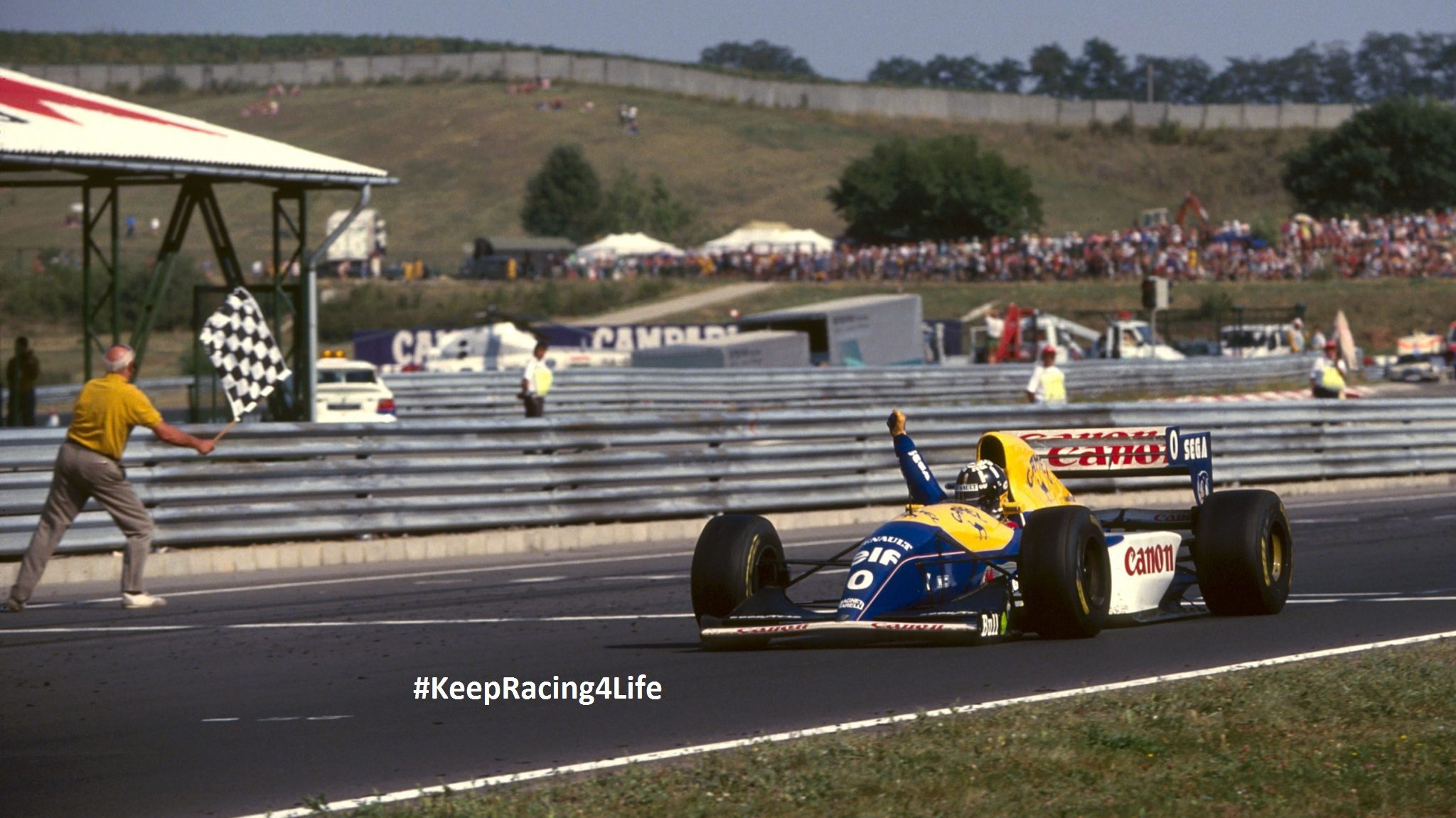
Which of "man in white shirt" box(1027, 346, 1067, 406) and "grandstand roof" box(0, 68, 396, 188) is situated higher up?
"grandstand roof" box(0, 68, 396, 188)

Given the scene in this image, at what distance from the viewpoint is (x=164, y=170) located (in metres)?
20.1

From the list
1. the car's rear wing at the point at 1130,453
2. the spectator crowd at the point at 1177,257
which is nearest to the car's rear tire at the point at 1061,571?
the car's rear wing at the point at 1130,453

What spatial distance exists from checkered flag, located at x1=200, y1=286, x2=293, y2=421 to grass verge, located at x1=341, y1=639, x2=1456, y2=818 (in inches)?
472

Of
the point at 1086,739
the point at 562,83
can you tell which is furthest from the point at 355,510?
the point at 562,83

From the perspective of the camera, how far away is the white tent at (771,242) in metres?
75.3

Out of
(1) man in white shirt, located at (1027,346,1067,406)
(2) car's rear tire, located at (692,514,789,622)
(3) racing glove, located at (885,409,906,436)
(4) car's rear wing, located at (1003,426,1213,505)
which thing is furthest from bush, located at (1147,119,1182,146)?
(2) car's rear tire, located at (692,514,789,622)

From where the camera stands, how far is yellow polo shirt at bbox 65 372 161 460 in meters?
12.0

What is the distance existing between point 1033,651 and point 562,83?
432 ft

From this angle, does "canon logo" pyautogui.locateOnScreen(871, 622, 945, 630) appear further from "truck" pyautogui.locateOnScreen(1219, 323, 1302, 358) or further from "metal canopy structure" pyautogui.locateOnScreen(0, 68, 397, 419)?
"truck" pyautogui.locateOnScreen(1219, 323, 1302, 358)

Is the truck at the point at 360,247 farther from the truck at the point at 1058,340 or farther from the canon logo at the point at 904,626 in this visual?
the canon logo at the point at 904,626

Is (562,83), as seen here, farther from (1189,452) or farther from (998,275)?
(1189,452)

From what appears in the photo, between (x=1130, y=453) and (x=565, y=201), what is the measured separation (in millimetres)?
93502

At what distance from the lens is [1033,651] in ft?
29.6

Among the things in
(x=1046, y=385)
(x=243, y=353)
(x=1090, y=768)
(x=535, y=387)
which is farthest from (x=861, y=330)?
(x=1090, y=768)
